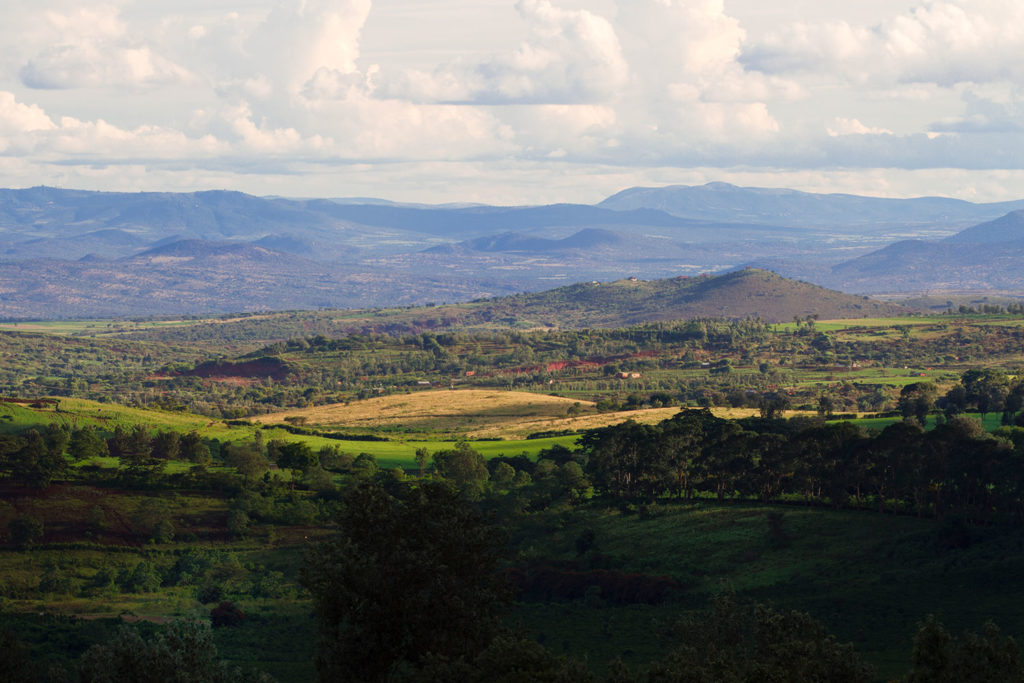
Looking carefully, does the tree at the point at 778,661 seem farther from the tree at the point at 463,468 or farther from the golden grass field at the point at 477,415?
the golden grass field at the point at 477,415

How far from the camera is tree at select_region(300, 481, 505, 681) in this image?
144 feet

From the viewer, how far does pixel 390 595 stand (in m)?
44.1

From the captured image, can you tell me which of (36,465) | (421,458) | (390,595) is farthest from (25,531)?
(390,595)

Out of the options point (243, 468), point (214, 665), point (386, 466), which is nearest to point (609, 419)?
point (386, 466)

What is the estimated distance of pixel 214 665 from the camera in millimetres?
45562

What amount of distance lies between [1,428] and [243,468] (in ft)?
114

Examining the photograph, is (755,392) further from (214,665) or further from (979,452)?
(214,665)

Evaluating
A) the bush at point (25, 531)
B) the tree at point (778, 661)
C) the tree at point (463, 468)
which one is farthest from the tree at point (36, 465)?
the tree at point (778, 661)

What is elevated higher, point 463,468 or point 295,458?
point 295,458

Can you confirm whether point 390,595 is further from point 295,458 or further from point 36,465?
point 295,458

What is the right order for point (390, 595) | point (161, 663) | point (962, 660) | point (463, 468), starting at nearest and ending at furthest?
point (962, 660) < point (161, 663) < point (390, 595) < point (463, 468)

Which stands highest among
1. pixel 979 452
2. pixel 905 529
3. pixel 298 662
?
pixel 979 452

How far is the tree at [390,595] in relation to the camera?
44.0 meters

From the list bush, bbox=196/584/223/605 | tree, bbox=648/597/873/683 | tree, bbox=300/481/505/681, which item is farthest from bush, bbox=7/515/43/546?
tree, bbox=648/597/873/683
